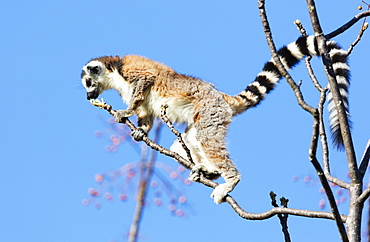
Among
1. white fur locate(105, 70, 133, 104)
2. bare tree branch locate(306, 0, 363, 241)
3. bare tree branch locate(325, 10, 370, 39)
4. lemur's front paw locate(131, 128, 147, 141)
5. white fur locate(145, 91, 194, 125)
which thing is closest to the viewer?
bare tree branch locate(306, 0, 363, 241)

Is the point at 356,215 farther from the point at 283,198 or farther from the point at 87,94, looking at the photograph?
the point at 87,94

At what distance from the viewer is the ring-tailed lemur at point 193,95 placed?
6520mm

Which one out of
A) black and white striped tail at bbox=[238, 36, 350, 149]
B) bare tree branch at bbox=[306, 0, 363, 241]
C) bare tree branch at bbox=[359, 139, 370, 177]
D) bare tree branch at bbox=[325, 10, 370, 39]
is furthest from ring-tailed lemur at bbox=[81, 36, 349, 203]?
bare tree branch at bbox=[306, 0, 363, 241]

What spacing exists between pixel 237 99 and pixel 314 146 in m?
4.62

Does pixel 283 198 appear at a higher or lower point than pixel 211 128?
lower

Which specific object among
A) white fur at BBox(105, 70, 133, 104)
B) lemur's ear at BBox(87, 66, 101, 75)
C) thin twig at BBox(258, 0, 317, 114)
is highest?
lemur's ear at BBox(87, 66, 101, 75)

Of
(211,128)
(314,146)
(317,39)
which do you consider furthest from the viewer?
(211,128)

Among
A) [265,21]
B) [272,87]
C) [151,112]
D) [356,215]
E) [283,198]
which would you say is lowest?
[356,215]

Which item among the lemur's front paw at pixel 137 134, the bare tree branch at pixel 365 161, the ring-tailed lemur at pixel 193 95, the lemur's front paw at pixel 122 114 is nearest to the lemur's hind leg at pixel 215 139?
the ring-tailed lemur at pixel 193 95

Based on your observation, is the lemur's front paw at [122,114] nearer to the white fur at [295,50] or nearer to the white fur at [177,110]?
the white fur at [177,110]

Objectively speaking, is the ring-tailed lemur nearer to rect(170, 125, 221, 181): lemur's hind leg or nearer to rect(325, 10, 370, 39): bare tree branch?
rect(170, 125, 221, 181): lemur's hind leg

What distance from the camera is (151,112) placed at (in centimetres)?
746

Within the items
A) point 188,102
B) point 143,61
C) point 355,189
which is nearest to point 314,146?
point 355,189

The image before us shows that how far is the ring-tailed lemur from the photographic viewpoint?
652cm
